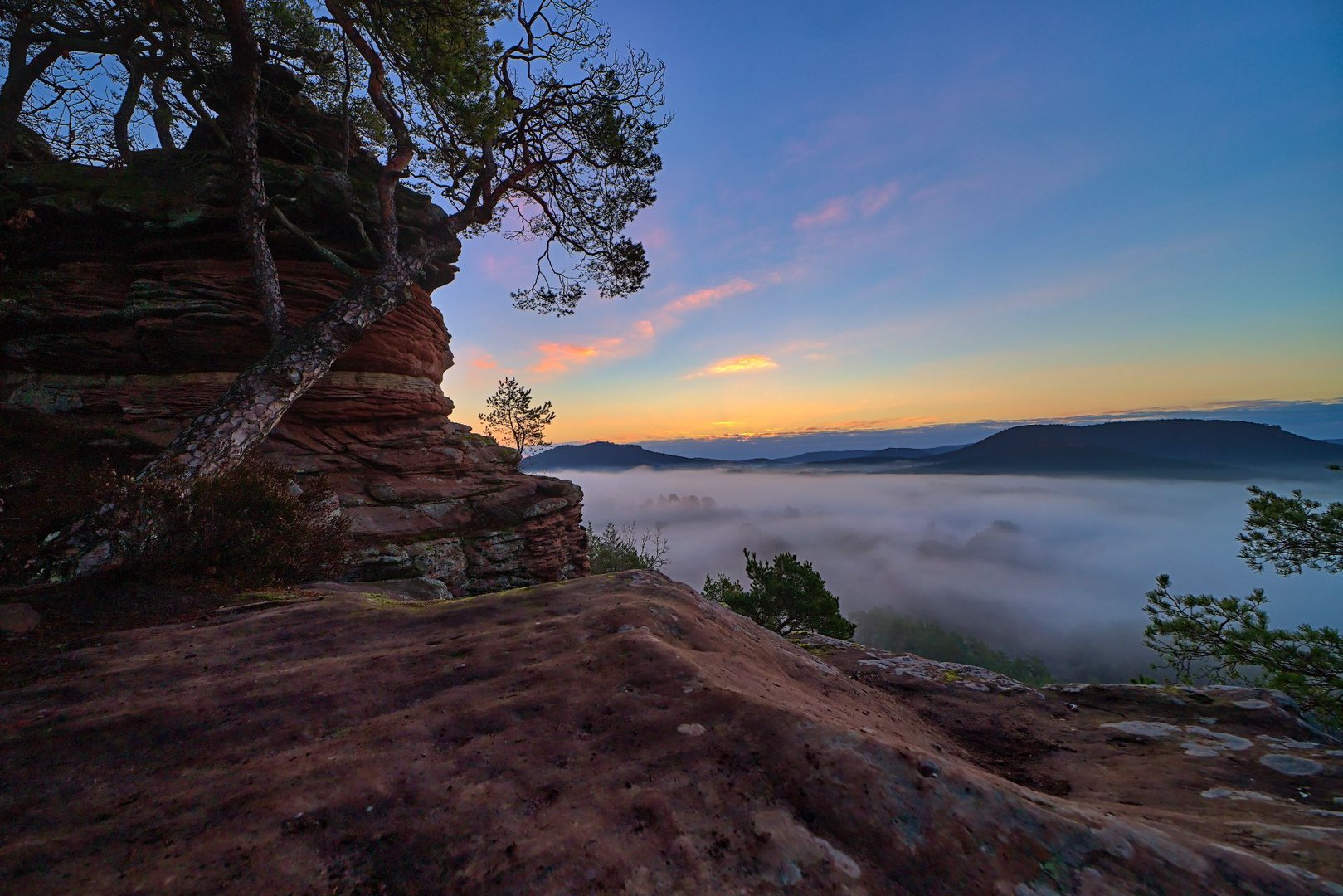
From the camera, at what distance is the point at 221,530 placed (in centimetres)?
640

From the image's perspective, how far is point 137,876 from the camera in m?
1.59

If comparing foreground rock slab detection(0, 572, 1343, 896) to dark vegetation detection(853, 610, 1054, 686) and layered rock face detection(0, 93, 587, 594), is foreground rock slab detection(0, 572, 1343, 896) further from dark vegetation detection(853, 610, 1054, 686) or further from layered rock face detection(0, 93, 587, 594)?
dark vegetation detection(853, 610, 1054, 686)

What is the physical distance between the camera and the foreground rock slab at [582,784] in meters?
1.65

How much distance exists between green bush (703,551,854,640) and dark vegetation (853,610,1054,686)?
199 feet

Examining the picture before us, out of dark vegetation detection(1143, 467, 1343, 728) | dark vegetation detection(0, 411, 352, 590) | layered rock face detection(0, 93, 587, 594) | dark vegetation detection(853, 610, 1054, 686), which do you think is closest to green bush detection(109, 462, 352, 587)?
dark vegetation detection(0, 411, 352, 590)

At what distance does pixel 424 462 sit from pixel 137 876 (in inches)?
589

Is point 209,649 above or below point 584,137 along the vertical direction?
below

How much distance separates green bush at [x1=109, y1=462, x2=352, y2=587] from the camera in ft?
19.5

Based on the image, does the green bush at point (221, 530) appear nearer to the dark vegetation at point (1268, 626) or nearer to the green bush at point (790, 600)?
the dark vegetation at point (1268, 626)

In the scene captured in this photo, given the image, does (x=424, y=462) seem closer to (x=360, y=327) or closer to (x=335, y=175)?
(x=360, y=327)

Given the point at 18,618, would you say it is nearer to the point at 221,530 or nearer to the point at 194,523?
the point at 194,523

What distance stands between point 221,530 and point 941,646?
111325 mm

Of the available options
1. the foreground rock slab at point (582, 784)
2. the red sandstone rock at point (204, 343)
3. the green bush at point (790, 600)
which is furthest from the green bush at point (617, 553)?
the foreground rock slab at point (582, 784)

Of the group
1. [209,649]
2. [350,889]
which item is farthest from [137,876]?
[209,649]
